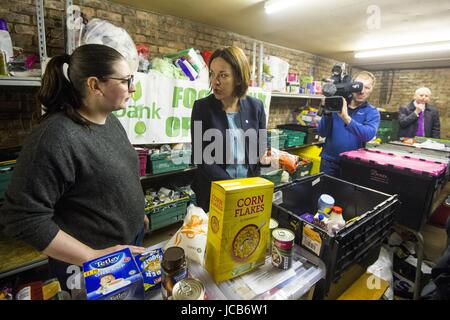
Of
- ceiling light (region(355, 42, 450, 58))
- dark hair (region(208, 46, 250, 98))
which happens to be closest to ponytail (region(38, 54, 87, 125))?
dark hair (region(208, 46, 250, 98))

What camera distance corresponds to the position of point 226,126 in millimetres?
1301

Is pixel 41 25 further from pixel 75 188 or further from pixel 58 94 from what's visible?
pixel 75 188

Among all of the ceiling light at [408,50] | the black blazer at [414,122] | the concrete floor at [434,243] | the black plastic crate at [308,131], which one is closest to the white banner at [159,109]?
the black plastic crate at [308,131]

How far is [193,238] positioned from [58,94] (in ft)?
2.20

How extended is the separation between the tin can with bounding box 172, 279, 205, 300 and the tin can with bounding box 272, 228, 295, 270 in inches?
10.6

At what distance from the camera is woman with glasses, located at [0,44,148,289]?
67 cm

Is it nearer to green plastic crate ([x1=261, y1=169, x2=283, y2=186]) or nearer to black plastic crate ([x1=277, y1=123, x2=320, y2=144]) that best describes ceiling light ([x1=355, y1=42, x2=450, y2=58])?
black plastic crate ([x1=277, y1=123, x2=320, y2=144])

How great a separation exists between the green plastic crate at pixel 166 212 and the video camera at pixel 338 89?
1.52 m

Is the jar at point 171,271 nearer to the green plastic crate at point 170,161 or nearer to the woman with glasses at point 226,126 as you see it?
the woman with glasses at point 226,126

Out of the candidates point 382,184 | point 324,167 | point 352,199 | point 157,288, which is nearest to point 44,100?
point 157,288

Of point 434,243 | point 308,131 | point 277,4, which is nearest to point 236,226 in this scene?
point 277,4

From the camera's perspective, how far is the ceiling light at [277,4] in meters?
1.79
